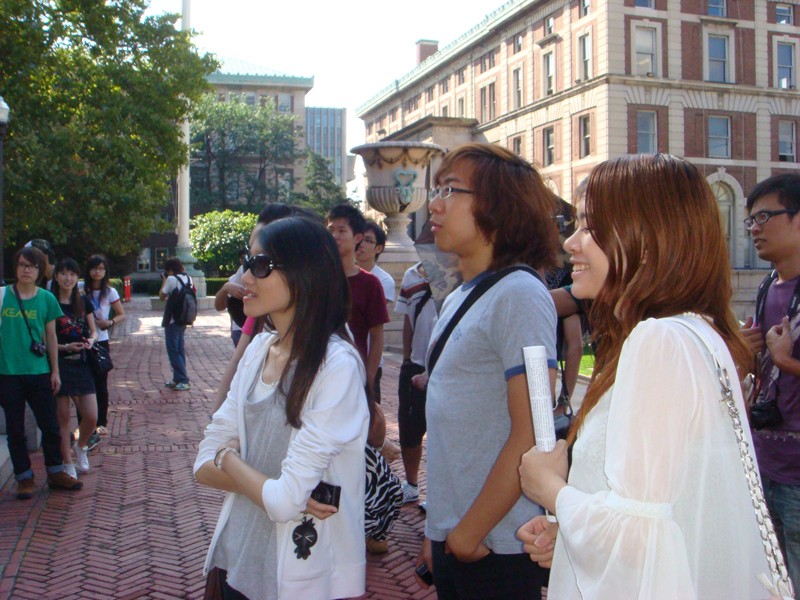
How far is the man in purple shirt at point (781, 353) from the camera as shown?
2.55 meters

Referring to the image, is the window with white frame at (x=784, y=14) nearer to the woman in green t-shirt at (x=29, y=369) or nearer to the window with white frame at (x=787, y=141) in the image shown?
the window with white frame at (x=787, y=141)

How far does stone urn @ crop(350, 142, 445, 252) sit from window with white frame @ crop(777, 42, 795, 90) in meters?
32.4

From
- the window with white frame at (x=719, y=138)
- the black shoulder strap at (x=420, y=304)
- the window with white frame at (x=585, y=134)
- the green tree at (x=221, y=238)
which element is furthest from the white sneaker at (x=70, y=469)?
the window with white frame at (x=719, y=138)

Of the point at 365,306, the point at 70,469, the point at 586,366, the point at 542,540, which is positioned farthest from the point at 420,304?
the point at 586,366

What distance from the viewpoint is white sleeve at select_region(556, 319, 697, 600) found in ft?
3.91

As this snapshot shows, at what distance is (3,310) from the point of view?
18.4ft

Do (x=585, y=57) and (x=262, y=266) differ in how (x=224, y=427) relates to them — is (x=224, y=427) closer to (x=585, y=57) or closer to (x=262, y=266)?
(x=262, y=266)

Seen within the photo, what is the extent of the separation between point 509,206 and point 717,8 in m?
Answer: 40.7

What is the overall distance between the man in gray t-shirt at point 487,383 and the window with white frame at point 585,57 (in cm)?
3686

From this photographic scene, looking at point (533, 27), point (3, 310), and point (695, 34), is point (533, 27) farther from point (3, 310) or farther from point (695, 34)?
point (3, 310)

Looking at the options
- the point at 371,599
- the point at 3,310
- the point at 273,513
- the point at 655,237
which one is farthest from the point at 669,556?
the point at 3,310

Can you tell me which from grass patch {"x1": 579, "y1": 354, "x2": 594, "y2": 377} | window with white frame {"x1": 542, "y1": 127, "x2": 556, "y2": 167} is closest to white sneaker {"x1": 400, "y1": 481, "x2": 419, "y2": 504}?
grass patch {"x1": 579, "y1": 354, "x2": 594, "y2": 377}

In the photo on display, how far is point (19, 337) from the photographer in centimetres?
552

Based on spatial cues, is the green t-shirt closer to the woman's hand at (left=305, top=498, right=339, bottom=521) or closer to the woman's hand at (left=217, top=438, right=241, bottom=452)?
the woman's hand at (left=217, top=438, right=241, bottom=452)
